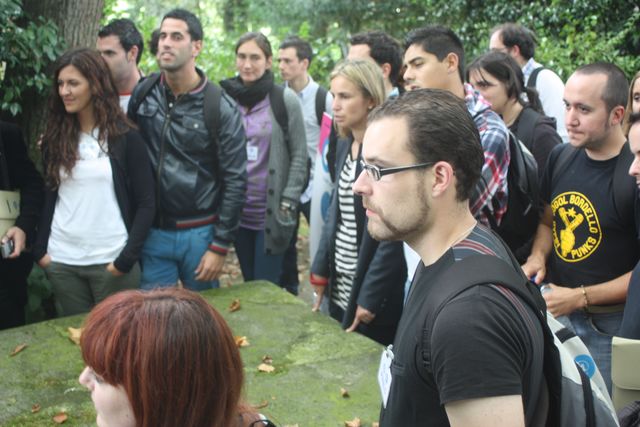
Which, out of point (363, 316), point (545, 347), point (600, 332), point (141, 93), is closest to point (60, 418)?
point (363, 316)

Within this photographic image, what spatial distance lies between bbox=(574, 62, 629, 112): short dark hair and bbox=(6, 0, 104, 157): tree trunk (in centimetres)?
364

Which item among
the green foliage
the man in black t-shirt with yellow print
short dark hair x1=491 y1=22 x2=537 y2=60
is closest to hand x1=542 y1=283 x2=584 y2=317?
the man in black t-shirt with yellow print

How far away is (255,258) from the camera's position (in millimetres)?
6066

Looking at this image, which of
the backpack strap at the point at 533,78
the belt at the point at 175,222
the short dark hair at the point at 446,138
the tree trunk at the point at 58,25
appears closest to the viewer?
the short dark hair at the point at 446,138

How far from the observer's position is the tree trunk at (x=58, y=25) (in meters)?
5.39

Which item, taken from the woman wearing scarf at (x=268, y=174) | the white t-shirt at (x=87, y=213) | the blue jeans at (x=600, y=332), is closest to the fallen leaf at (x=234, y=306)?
the white t-shirt at (x=87, y=213)

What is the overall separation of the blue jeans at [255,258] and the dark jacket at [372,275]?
1.37 m

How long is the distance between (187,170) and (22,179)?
1.07m

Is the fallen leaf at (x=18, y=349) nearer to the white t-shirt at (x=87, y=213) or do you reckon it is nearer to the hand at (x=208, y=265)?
the white t-shirt at (x=87, y=213)

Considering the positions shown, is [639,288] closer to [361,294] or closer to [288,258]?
[361,294]

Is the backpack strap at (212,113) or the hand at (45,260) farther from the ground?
the backpack strap at (212,113)

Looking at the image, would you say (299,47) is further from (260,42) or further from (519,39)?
(519,39)

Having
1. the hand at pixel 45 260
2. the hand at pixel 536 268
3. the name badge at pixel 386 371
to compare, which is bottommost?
the hand at pixel 45 260

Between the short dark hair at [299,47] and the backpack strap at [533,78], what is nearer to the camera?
the backpack strap at [533,78]
